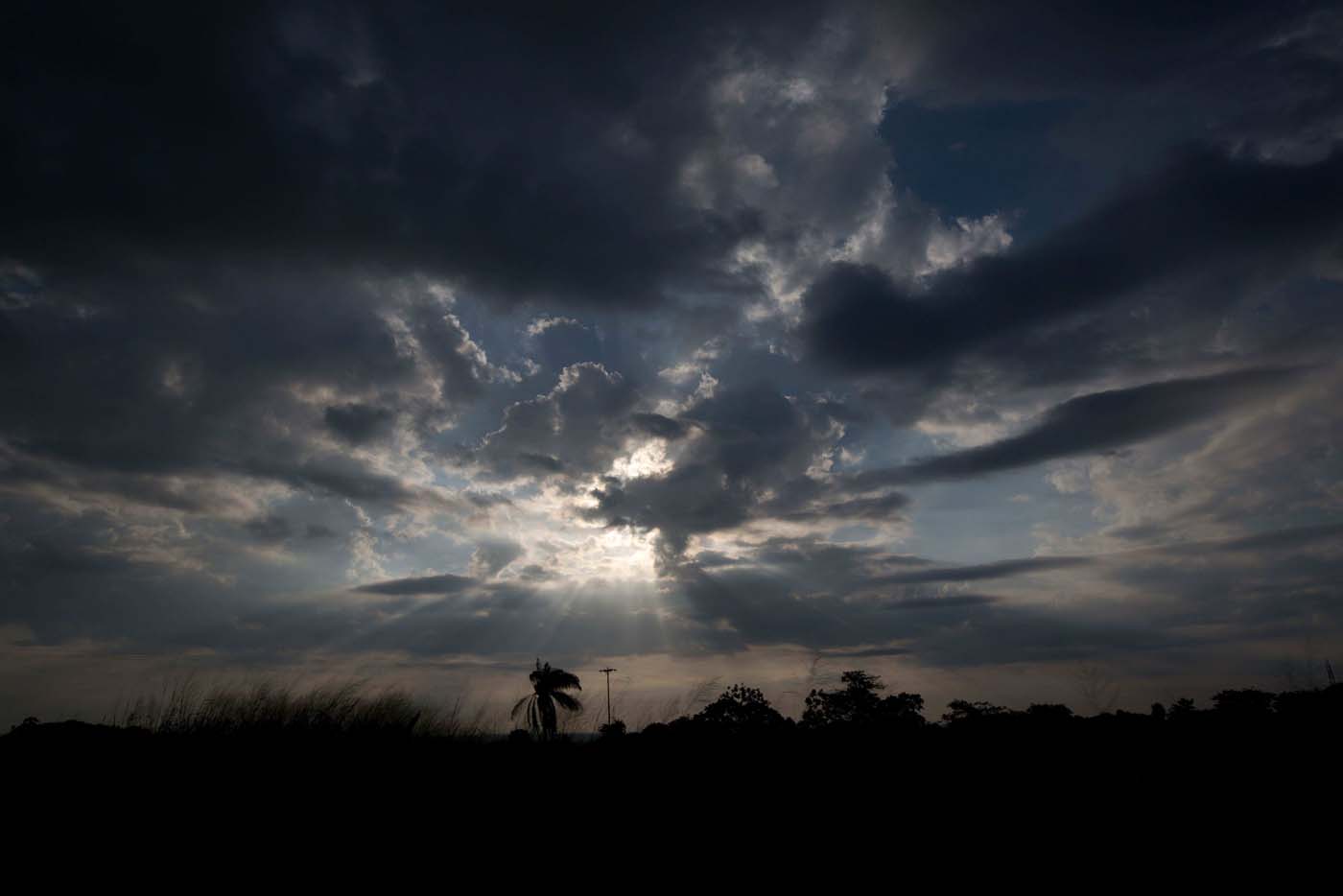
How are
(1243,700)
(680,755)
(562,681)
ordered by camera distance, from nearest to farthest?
(680,755), (1243,700), (562,681)

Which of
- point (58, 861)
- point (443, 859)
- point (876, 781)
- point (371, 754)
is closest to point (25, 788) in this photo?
point (58, 861)

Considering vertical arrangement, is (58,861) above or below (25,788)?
below

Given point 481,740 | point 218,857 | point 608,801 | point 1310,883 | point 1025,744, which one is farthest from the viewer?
point 481,740

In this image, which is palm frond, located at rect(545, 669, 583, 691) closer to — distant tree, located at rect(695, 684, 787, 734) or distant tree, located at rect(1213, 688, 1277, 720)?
distant tree, located at rect(695, 684, 787, 734)

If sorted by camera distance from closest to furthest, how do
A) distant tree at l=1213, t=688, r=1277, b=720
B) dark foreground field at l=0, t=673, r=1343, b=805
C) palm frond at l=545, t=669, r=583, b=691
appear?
dark foreground field at l=0, t=673, r=1343, b=805, distant tree at l=1213, t=688, r=1277, b=720, palm frond at l=545, t=669, r=583, b=691

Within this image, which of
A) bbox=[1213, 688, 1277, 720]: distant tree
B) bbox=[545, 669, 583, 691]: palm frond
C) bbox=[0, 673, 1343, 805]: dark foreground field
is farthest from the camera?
bbox=[545, 669, 583, 691]: palm frond

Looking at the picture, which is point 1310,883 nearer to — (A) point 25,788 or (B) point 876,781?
(B) point 876,781

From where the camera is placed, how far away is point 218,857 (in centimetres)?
693

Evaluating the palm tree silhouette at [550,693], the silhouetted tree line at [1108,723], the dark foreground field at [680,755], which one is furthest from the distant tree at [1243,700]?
the palm tree silhouette at [550,693]

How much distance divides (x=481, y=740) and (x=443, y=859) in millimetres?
6392

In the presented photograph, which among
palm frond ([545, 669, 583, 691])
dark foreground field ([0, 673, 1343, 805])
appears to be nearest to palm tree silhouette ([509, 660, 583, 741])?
palm frond ([545, 669, 583, 691])

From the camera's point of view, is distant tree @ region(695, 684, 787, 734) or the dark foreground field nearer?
the dark foreground field

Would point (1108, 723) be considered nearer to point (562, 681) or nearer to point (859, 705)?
point (859, 705)

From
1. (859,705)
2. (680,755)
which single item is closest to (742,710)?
(859,705)
